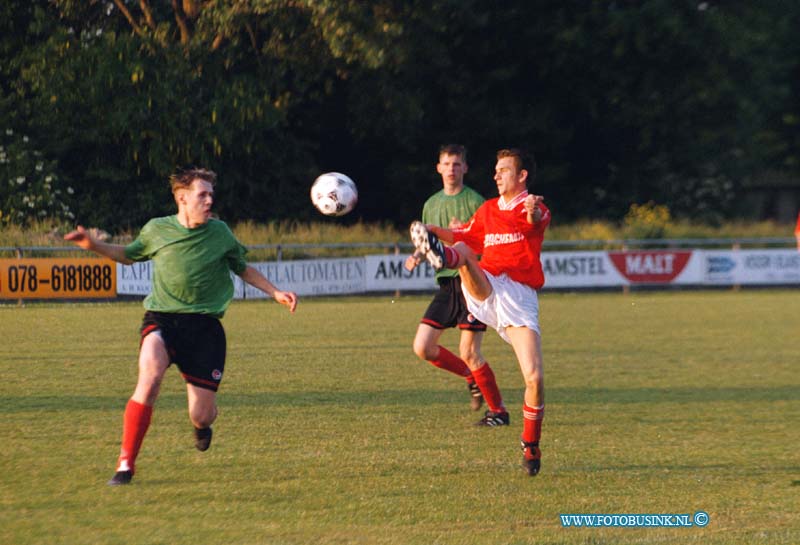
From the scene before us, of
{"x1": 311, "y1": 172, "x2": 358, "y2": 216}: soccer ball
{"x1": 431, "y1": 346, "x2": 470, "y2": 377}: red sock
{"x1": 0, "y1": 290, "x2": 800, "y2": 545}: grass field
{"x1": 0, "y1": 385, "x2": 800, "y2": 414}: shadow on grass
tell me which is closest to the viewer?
{"x1": 0, "y1": 290, "x2": 800, "y2": 545}: grass field

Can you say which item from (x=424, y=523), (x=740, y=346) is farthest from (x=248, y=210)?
(x=424, y=523)

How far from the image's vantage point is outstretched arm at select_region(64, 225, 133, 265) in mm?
6871

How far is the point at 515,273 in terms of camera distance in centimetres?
781

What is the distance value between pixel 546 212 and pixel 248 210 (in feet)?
95.4

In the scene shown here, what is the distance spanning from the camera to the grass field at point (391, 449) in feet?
20.2

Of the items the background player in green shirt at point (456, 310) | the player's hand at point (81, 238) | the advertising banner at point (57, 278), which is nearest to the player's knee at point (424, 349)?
the background player in green shirt at point (456, 310)

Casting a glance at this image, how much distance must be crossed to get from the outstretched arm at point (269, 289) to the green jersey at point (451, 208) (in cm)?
220

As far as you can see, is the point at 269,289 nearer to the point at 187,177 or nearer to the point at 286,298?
the point at 286,298

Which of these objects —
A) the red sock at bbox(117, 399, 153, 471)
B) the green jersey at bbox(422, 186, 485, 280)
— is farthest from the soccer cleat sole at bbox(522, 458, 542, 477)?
the green jersey at bbox(422, 186, 485, 280)

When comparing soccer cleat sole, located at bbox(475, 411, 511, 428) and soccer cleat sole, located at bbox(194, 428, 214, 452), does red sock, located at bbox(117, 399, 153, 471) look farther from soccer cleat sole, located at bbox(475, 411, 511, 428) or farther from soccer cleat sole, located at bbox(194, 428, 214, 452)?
soccer cleat sole, located at bbox(475, 411, 511, 428)

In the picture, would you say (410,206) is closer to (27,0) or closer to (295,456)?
(27,0)

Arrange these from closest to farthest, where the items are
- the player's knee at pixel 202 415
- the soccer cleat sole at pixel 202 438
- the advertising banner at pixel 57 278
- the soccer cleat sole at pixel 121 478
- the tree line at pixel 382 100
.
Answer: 1. the soccer cleat sole at pixel 121 478
2. the player's knee at pixel 202 415
3. the soccer cleat sole at pixel 202 438
4. the advertising banner at pixel 57 278
5. the tree line at pixel 382 100

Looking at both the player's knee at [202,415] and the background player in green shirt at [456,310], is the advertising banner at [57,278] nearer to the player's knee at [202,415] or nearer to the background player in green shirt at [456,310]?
the background player in green shirt at [456,310]

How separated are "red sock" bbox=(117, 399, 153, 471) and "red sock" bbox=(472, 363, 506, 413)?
10.8 ft
